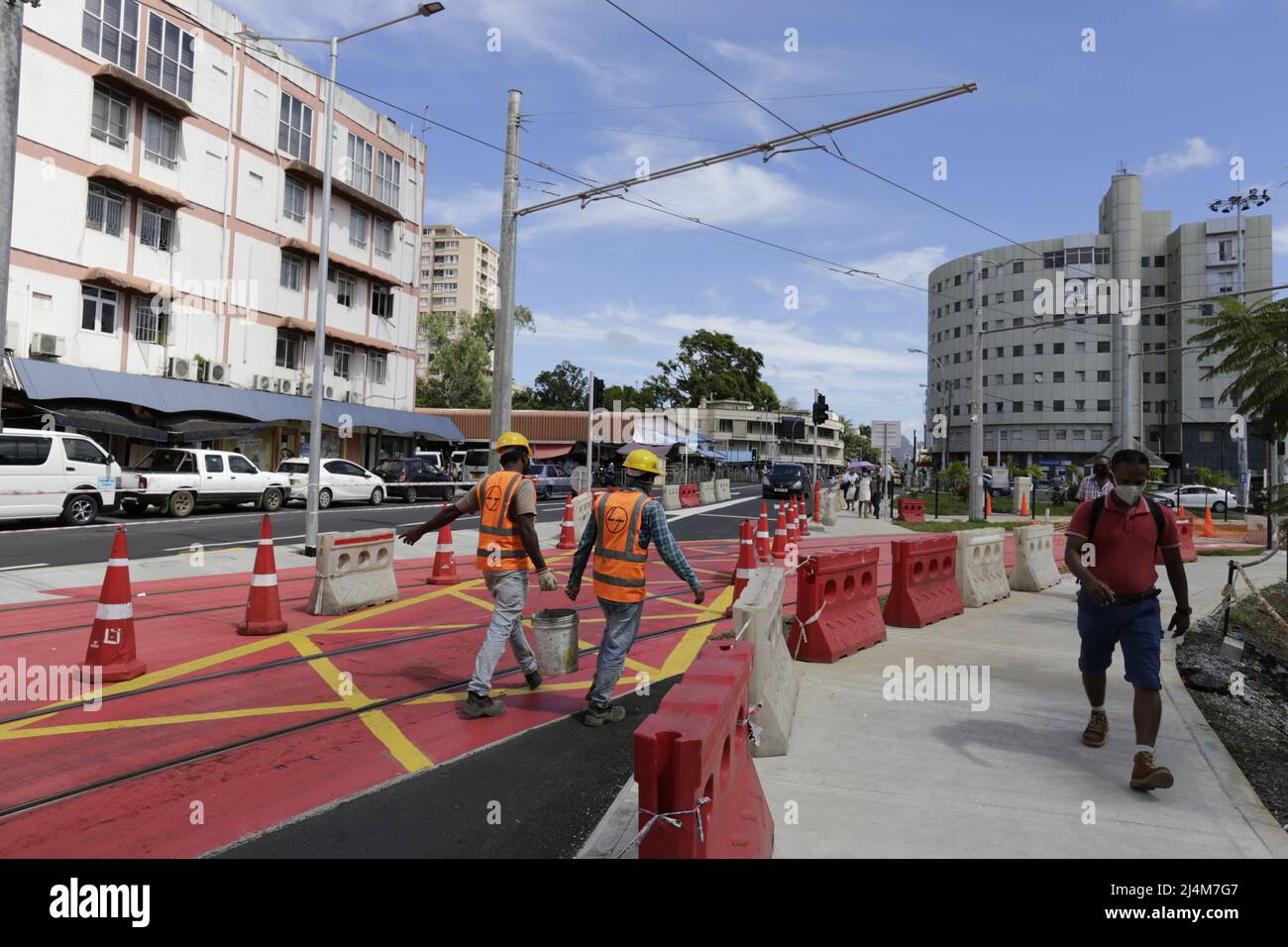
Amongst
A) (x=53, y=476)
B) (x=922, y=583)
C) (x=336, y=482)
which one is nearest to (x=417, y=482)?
(x=336, y=482)

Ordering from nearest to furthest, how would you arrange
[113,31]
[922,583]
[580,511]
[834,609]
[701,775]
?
[701,775] → [834,609] → [922,583] → [580,511] → [113,31]

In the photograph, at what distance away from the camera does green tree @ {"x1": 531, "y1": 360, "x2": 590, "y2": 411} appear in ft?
303

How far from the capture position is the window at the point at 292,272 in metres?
32.6

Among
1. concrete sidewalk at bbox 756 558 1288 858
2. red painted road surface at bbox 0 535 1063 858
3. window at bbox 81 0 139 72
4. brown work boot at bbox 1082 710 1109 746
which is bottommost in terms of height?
red painted road surface at bbox 0 535 1063 858

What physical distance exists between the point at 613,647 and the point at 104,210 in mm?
26887

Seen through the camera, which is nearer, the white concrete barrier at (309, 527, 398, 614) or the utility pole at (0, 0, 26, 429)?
the utility pole at (0, 0, 26, 429)

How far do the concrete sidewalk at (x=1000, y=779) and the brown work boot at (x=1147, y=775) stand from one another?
67 mm

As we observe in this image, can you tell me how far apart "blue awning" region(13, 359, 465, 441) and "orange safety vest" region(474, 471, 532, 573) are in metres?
19.3

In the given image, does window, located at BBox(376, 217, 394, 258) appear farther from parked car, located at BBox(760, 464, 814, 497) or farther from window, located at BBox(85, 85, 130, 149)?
parked car, located at BBox(760, 464, 814, 497)

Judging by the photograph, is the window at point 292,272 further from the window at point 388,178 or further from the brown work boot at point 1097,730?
the brown work boot at point 1097,730

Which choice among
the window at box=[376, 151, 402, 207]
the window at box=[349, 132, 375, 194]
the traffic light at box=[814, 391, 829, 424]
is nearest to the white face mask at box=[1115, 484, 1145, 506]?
the traffic light at box=[814, 391, 829, 424]

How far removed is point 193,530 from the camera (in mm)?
17172

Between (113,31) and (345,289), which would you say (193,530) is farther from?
(345,289)
